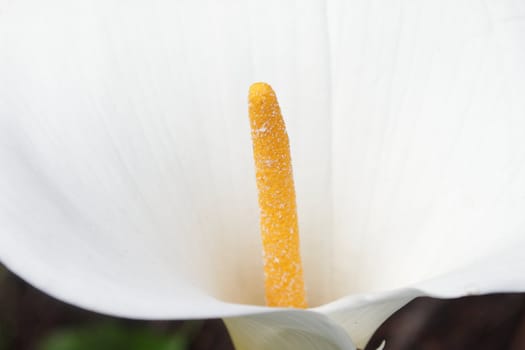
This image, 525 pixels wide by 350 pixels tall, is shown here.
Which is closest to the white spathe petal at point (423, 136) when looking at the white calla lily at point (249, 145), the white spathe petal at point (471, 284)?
the white calla lily at point (249, 145)

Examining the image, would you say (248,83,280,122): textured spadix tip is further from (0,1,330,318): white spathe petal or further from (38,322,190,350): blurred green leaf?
(38,322,190,350): blurred green leaf

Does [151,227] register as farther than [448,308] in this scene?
No

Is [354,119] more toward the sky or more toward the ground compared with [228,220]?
more toward the sky

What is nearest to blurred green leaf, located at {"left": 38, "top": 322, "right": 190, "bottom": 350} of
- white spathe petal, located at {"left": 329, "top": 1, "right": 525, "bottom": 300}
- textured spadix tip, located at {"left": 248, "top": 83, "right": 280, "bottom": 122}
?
white spathe petal, located at {"left": 329, "top": 1, "right": 525, "bottom": 300}

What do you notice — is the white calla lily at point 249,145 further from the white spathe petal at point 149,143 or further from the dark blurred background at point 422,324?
the dark blurred background at point 422,324

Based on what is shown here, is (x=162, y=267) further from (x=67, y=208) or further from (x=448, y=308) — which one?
(x=448, y=308)

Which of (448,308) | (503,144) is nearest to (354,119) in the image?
(503,144)

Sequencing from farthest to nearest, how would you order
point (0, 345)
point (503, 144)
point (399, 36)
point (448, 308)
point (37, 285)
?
A: point (448, 308) < point (0, 345) < point (399, 36) < point (503, 144) < point (37, 285)
